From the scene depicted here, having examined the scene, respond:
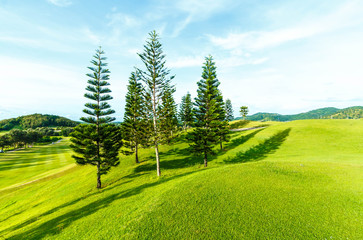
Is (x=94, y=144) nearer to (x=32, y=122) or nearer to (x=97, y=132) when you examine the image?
(x=97, y=132)

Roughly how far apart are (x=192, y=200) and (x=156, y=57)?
18.1 metres

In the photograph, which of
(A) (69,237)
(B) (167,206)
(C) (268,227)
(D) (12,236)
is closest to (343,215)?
(C) (268,227)

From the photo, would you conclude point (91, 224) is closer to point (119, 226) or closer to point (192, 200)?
point (119, 226)

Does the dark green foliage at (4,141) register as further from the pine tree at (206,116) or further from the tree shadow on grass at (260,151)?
the tree shadow on grass at (260,151)

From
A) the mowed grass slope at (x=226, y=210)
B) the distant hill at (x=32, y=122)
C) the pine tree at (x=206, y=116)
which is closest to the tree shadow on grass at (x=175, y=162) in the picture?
the pine tree at (x=206, y=116)

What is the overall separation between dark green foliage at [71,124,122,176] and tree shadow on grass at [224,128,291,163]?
1936 cm

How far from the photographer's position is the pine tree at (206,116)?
22234mm

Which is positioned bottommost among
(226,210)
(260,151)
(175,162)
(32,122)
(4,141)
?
(175,162)

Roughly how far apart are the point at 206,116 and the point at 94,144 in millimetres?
16646

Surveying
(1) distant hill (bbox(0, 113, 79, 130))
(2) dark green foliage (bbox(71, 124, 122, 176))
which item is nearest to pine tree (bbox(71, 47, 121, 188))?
(2) dark green foliage (bbox(71, 124, 122, 176))

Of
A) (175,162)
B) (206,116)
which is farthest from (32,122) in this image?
(206,116)

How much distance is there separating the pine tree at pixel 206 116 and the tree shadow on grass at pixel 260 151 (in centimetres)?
613

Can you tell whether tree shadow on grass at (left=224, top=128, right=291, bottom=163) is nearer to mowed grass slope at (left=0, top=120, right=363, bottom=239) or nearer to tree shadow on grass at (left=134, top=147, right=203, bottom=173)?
tree shadow on grass at (left=134, top=147, right=203, bottom=173)

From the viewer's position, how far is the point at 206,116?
22969mm
